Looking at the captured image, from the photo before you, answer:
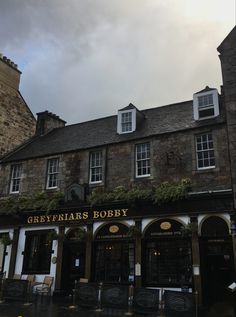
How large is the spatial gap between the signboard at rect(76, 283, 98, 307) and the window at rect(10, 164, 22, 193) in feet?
31.4

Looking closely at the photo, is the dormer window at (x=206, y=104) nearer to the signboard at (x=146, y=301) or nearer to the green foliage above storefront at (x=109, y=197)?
the green foliage above storefront at (x=109, y=197)

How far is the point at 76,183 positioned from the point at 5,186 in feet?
17.7

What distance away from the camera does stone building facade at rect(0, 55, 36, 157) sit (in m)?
23.2

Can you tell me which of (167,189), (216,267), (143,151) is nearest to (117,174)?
(143,151)

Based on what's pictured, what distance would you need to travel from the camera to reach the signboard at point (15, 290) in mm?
13477

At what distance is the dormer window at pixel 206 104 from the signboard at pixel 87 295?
9204 millimetres

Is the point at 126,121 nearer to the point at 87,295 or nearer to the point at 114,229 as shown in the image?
the point at 114,229

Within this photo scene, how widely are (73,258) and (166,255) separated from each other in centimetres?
501

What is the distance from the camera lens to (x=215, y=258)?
1407cm

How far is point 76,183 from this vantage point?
17.9 m

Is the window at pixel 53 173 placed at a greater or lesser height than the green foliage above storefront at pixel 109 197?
greater

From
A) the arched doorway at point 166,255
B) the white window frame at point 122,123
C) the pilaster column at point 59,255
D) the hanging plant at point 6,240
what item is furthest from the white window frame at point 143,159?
the hanging plant at point 6,240

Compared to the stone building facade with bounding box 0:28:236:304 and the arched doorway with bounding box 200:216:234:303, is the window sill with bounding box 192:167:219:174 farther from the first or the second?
the arched doorway with bounding box 200:216:234:303

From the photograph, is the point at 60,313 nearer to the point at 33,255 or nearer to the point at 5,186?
the point at 33,255
